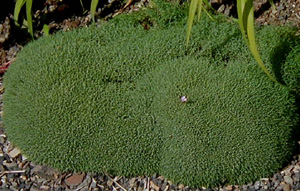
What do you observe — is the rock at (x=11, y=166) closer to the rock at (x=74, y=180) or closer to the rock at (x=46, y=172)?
the rock at (x=46, y=172)

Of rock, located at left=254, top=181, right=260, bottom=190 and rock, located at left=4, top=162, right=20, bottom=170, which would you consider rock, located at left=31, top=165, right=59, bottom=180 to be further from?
rock, located at left=254, top=181, right=260, bottom=190

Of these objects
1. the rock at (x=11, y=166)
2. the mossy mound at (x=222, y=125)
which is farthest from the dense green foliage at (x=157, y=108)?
the rock at (x=11, y=166)

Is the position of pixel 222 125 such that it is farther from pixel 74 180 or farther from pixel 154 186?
pixel 74 180

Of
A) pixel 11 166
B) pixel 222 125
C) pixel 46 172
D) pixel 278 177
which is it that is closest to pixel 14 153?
pixel 11 166

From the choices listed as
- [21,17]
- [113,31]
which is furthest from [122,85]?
[21,17]

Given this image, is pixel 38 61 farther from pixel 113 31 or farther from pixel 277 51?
pixel 277 51

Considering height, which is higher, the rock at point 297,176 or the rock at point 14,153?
the rock at point 297,176
